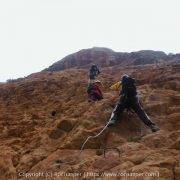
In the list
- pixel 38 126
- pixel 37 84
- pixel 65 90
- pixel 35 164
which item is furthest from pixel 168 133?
pixel 37 84

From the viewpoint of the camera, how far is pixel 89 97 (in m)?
15.9

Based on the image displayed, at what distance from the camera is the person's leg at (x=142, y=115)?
1213cm

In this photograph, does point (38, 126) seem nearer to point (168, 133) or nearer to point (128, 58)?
point (168, 133)

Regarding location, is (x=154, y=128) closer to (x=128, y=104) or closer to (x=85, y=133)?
(x=128, y=104)

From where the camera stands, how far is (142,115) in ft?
40.7

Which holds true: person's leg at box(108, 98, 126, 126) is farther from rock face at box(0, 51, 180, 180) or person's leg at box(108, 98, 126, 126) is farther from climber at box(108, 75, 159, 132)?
rock face at box(0, 51, 180, 180)

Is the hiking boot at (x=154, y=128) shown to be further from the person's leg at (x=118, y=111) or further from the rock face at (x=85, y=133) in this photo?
the person's leg at (x=118, y=111)

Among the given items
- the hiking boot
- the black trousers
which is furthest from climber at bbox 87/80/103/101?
the hiking boot

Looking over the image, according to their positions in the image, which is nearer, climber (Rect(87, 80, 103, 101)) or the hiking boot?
the hiking boot

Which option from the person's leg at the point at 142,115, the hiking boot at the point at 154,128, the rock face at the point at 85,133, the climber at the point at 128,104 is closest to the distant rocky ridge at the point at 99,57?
the rock face at the point at 85,133

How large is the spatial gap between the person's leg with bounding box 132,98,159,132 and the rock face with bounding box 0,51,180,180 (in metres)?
0.22

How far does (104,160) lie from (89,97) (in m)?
5.38

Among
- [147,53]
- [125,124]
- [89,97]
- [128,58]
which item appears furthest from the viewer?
[147,53]

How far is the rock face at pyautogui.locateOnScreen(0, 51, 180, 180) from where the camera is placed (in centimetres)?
1048
